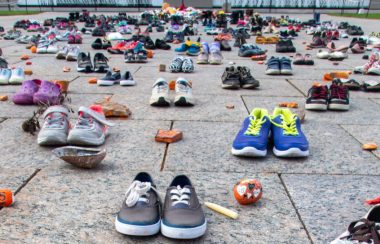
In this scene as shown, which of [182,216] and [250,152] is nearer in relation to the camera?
[182,216]

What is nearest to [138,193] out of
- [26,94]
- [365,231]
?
[365,231]

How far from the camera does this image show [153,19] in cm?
1814

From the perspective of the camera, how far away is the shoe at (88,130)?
10.6 feet

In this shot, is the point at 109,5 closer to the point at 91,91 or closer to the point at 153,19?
the point at 153,19

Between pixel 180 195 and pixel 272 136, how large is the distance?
1400mm

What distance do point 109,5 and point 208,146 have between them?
30.3 m

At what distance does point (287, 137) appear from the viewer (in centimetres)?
315

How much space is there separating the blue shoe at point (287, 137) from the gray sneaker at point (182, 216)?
114 centimetres

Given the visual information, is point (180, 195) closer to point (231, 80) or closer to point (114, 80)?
point (231, 80)

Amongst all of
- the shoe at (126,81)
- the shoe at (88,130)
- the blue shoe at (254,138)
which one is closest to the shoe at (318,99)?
the blue shoe at (254,138)

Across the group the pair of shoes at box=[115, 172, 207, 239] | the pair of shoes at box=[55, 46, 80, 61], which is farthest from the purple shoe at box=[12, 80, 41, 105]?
the pair of shoes at box=[55, 46, 80, 61]

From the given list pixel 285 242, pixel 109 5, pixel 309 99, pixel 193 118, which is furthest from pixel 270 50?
pixel 109 5

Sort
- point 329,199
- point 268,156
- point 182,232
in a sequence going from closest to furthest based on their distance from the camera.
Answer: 1. point 182,232
2. point 329,199
3. point 268,156

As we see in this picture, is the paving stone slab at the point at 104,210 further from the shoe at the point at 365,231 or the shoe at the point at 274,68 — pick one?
the shoe at the point at 274,68
